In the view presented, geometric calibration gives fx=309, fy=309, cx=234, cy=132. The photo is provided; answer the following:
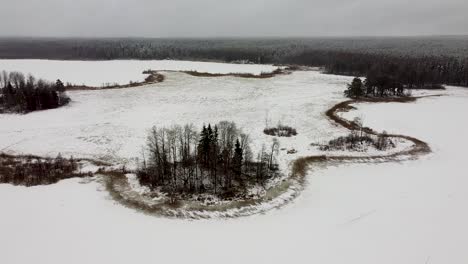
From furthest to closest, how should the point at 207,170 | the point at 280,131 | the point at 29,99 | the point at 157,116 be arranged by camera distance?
the point at 29,99 → the point at 157,116 → the point at 280,131 → the point at 207,170

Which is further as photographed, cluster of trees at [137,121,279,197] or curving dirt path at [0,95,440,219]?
cluster of trees at [137,121,279,197]

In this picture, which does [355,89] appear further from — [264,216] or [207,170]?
[264,216]

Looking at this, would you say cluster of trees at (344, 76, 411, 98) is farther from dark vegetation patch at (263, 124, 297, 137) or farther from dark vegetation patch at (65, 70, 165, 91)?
dark vegetation patch at (65, 70, 165, 91)

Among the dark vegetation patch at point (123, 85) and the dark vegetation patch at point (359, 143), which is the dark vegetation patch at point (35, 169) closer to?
the dark vegetation patch at point (359, 143)

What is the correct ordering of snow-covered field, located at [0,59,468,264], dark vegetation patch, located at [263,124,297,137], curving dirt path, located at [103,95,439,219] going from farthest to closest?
1. dark vegetation patch, located at [263,124,297,137]
2. curving dirt path, located at [103,95,439,219]
3. snow-covered field, located at [0,59,468,264]

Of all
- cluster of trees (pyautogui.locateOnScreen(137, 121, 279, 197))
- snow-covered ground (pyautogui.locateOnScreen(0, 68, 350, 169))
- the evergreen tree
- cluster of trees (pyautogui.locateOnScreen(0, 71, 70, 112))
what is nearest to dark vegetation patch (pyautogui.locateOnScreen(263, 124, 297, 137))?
snow-covered ground (pyautogui.locateOnScreen(0, 68, 350, 169))

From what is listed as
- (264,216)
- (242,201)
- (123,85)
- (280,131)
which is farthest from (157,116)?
(264,216)
